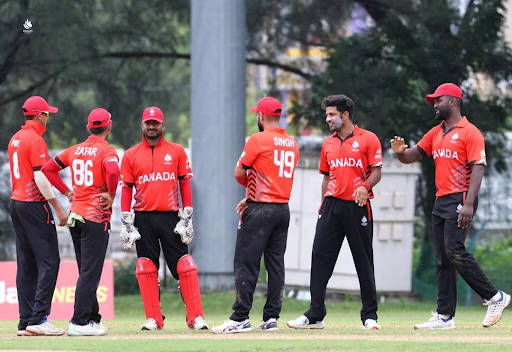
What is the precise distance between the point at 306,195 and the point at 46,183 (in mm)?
8037

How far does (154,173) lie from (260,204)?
1003mm

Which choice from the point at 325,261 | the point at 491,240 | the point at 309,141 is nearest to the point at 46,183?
the point at 325,261

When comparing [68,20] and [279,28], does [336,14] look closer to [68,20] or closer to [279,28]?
[279,28]

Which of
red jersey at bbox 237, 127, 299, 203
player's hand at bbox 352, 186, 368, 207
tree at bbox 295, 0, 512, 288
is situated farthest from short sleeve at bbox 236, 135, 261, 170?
tree at bbox 295, 0, 512, 288

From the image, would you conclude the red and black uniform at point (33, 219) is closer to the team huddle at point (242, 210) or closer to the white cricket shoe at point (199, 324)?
the team huddle at point (242, 210)

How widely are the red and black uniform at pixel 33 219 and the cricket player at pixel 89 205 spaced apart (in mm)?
236

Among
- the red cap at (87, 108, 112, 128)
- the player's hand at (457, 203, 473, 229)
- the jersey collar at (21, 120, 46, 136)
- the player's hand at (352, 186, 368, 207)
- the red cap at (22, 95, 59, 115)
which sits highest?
the red cap at (22, 95, 59, 115)

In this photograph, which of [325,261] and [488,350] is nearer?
[488,350]

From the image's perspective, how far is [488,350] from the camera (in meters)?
8.91

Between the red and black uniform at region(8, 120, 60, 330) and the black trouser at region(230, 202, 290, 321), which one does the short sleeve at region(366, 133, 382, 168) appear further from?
the red and black uniform at region(8, 120, 60, 330)

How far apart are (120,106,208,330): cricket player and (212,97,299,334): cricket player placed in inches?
19.3

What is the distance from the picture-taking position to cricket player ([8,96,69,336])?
10484 millimetres

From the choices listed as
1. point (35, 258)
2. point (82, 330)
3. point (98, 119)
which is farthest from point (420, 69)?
point (82, 330)

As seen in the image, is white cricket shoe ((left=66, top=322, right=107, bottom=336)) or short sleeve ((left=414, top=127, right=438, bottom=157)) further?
short sleeve ((left=414, top=127, right=438, bottom=157))
